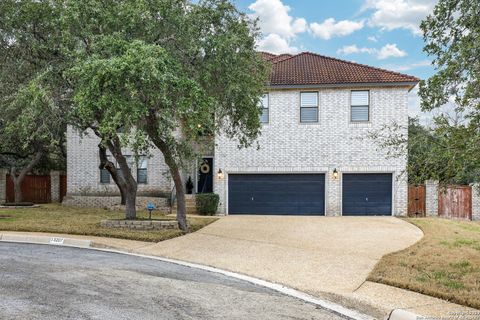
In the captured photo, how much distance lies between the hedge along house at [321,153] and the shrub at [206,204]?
0.64 m

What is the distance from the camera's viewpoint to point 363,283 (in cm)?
759

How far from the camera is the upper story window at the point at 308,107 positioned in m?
20.8

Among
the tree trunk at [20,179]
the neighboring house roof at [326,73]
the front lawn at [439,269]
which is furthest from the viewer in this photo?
the tree trunk at [20,179]

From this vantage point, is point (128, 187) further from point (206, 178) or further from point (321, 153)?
point (321, 153)

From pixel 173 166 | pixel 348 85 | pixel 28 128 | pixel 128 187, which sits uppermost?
pixel 348 85

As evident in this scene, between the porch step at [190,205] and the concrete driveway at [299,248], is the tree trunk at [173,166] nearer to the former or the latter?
the concrete driveway at [299,248]

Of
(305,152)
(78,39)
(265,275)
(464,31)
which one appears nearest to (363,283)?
(265,275)

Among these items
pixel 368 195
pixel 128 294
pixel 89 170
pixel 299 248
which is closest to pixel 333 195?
pixel 368 195

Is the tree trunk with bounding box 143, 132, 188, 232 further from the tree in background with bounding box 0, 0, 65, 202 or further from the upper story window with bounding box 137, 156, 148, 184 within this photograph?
the upper story window with bounding box 137, 156, 148, 184

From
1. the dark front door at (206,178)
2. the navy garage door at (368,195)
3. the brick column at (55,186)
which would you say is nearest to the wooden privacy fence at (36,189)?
the brick column at (55,186)

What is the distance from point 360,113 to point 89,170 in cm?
1497

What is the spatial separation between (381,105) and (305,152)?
4205 mm

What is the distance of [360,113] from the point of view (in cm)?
2053

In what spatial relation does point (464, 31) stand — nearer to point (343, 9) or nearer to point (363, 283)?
point (363, 283)
